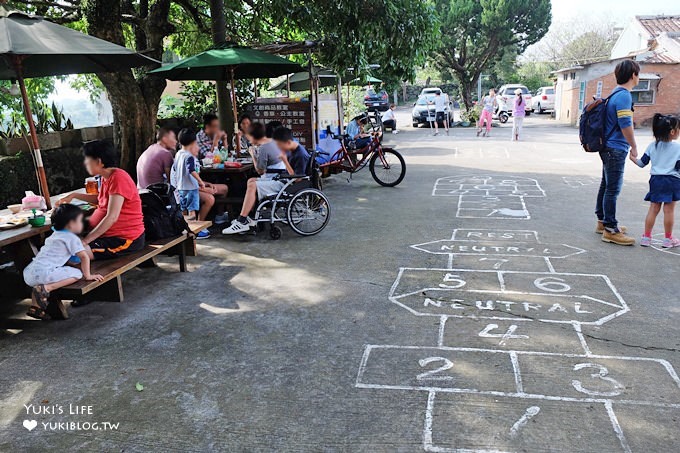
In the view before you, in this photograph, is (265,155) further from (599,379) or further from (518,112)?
(518,112)

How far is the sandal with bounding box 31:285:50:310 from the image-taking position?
3.99 metres

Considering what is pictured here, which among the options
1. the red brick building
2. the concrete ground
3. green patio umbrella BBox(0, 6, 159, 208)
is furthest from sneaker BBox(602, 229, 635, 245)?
the red brick building

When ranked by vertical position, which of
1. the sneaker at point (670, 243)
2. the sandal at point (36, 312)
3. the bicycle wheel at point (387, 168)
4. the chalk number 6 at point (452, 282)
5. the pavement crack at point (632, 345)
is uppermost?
the bicycle wheel at point (387, 168)

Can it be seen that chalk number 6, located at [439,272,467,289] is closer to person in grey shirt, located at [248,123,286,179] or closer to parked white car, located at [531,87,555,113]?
person in grey shirt, located at [248,123,286,179]

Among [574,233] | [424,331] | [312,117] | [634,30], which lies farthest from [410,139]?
[634,30]

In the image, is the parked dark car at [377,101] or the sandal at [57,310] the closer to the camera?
the sandal at [57,310]

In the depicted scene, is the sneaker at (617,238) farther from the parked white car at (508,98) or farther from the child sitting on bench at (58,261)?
the parked white car at (508,98)

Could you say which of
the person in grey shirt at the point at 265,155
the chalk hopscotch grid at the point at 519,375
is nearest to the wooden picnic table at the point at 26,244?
the person in grey shirt at the point at 265,155

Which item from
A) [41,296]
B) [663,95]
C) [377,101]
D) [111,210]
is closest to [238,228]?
[111,210]

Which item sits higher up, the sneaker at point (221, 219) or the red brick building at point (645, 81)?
the red brick building at point (645, 81)

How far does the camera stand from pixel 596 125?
5863 millimetres

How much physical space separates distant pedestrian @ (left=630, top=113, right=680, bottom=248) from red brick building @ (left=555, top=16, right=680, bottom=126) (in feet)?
56.0

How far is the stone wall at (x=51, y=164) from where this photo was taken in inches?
341

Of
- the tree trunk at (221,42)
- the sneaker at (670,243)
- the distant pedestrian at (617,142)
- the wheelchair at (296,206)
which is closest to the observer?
the distant pedestrian at (617,142)
